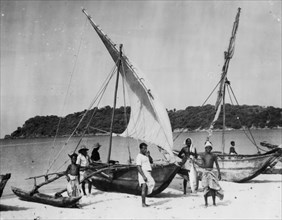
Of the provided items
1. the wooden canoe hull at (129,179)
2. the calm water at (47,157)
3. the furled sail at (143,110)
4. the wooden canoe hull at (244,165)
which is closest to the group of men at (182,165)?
the wooden canoe hull at (129,179)

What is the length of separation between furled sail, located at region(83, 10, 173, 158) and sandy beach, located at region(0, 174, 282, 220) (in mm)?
1805

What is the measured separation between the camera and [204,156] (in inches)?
366

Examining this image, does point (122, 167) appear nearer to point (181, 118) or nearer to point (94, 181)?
point (94, 181)

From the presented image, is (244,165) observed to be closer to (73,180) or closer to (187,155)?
(187,155)

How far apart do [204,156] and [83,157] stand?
182 inches

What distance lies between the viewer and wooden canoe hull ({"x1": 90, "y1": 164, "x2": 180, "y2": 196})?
11.0 m

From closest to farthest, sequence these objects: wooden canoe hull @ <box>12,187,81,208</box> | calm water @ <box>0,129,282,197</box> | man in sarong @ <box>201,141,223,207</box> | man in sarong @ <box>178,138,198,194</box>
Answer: man in sarong @ <box>201,141,223,207</box>
wooden canoe hull @ <box>12,187,81,208</box>
man in sarong @ <box>178,138,198,194</box>
calm water @ <box>0,129,282,197</box>

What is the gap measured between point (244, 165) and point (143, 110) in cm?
488

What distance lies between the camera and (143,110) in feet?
41.5

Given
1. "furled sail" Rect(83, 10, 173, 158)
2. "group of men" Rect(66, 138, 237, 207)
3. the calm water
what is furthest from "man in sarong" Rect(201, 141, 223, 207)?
the calm water

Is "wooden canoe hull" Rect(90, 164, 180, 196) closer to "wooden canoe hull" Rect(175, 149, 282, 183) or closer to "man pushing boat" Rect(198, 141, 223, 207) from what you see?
"man pushing boat" Rect(198, 141, 223, 207)

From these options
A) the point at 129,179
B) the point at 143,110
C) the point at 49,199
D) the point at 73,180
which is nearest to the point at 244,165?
the point at 143,110

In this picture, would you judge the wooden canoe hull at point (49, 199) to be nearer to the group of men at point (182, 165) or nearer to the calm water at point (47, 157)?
the group of men at point (182, 165)

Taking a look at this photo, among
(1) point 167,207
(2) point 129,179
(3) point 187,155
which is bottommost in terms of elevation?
(1) point 167,207
